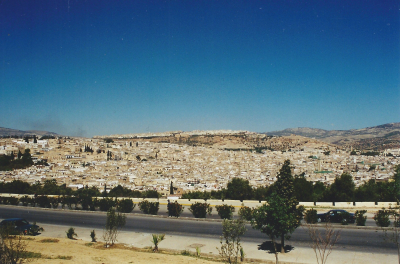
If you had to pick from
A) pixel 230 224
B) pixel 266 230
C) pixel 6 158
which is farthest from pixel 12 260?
pixel 6 158

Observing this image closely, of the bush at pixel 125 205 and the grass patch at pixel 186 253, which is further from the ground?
the bush at pixel 125 205

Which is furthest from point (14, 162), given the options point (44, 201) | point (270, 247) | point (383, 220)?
point (383, 220)

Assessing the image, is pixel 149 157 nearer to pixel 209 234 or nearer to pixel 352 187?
pixel 352 187

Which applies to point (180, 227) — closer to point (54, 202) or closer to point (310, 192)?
point (54, 202)

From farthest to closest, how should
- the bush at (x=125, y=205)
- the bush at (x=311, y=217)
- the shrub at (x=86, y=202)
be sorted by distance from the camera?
1. the shrub at (x=86, y=202)
2. the bush at (x=125, y=205)
3. the bush at (x=311, y=217)

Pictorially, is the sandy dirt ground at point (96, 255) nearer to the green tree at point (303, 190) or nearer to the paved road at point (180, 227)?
the paved road at point (180, 227)

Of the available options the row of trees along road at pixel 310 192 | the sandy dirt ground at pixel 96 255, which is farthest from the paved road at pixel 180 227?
the row of trees along road at pixel 310 192
